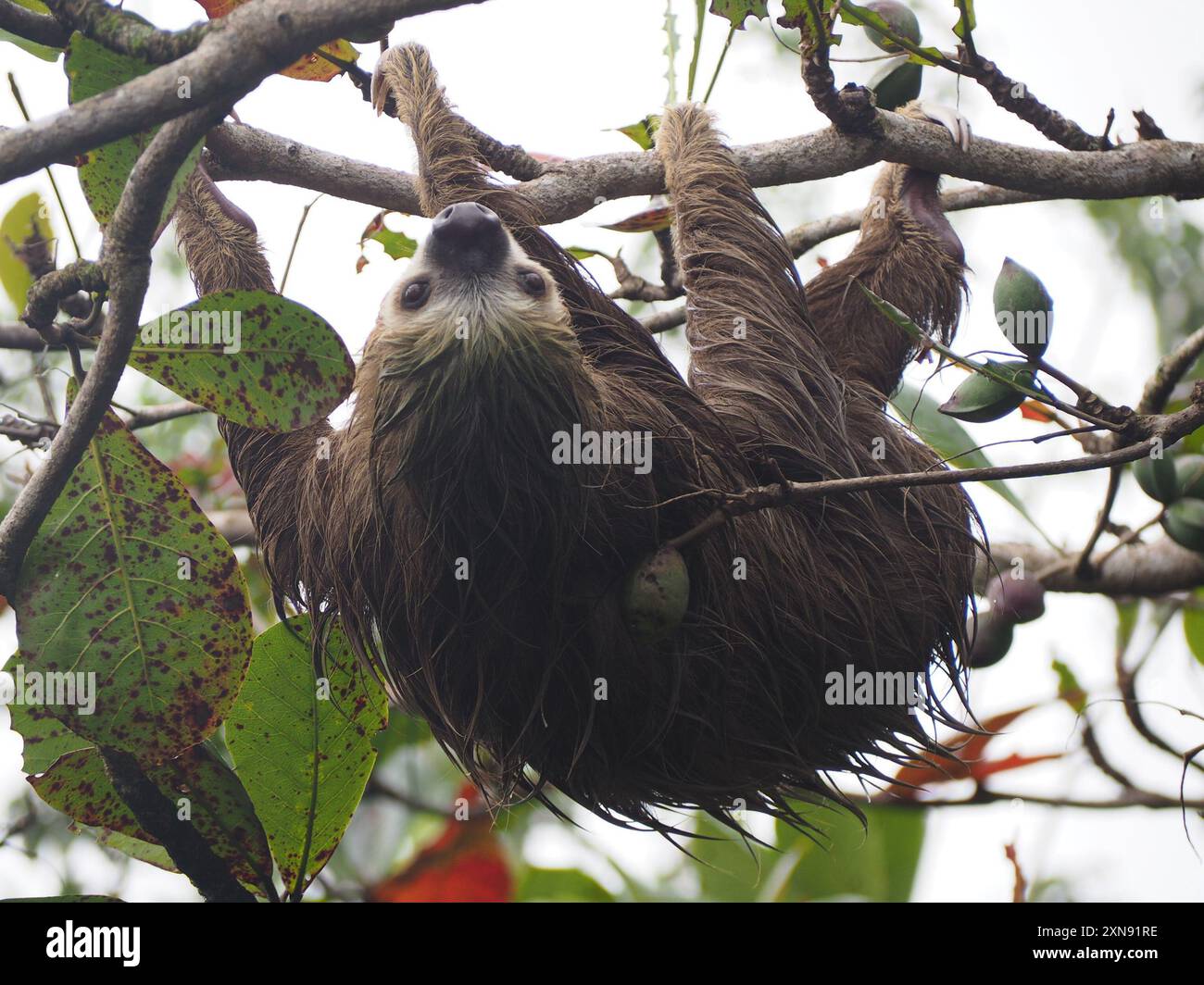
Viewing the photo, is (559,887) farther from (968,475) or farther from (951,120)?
(951,120)

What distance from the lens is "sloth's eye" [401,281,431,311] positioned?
2.80 meters

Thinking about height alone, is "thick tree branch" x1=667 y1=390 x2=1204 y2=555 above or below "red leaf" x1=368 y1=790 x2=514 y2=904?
above

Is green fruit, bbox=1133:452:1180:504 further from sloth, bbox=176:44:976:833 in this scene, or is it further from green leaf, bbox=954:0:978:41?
green leaf, bbox=954:0:978:41

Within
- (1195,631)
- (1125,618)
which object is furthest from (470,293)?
(1125,618)

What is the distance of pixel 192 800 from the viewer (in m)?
2.81

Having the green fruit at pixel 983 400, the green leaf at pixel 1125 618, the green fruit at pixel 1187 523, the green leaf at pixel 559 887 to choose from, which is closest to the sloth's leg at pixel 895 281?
the green fruit at pixel 1187 523

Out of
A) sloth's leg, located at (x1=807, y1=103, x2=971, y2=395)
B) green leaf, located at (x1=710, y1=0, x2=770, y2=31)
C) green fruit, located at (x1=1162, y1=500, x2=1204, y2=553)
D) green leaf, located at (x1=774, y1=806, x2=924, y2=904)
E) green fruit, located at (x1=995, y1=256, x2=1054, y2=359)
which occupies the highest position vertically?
green leaf, located at (x1=710, y1=0, x2=770, y2=31)

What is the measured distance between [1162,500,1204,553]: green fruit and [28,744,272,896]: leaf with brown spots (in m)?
2.97

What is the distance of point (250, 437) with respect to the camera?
362 cm

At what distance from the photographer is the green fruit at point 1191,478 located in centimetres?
377

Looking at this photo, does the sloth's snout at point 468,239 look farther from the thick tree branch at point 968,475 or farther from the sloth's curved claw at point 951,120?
the sloth's curved claw at point 951,120

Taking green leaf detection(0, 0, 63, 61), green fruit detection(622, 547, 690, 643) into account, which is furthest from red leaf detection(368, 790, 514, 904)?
green leaf detection(0, 0, 63, 61)

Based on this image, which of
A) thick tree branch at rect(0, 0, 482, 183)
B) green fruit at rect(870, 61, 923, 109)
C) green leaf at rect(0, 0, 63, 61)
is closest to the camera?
thick tree branch at rect(0, 0, 482, 183)

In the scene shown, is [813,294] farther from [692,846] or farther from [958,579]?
[692,846]
